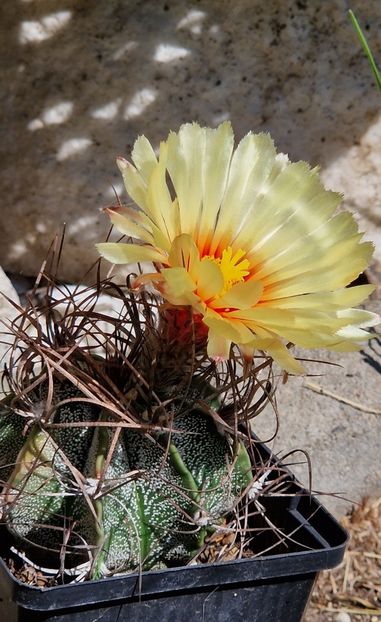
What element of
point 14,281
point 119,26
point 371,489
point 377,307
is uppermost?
point 119,26

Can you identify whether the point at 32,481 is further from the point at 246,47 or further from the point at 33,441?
the point at 246,47

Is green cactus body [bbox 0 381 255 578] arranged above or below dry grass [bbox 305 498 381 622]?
above

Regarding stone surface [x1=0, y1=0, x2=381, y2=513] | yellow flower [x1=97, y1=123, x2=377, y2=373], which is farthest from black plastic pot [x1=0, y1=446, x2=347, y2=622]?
stone surface [x1=0, y1=0, x2=381, y2=513]

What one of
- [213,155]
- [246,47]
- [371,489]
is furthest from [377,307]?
[213,155]

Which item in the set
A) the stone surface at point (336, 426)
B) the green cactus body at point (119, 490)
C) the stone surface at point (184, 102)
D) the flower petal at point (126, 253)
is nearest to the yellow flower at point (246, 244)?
the flower petal at point (126, 253)

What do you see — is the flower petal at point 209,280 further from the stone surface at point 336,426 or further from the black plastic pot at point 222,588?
the stone surface at point 336,426

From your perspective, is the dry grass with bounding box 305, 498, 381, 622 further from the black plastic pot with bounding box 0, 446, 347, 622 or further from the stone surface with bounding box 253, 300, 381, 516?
the black plastic pot with bounding box 0, 446, 347, 622
